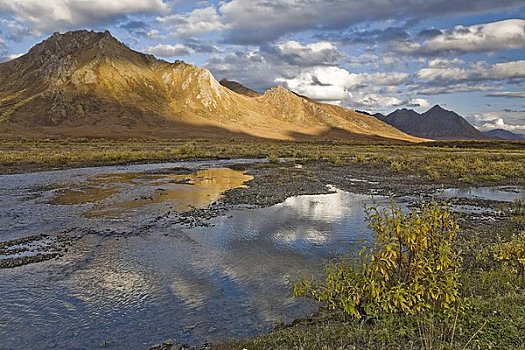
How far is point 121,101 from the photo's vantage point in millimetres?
138625

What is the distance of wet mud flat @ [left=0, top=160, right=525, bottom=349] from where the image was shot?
8203 mm

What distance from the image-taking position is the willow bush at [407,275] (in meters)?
6.47

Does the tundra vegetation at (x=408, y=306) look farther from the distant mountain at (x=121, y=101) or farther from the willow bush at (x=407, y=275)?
the distant mountain at (x=121, y=101)

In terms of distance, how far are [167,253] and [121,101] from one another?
449ft

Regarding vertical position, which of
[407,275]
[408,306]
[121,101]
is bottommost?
[408,306]

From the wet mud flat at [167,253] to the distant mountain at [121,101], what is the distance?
8848cm

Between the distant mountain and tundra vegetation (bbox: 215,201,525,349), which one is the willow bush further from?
the distant mountain

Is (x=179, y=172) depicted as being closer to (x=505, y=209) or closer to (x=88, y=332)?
(x=505, y=209)

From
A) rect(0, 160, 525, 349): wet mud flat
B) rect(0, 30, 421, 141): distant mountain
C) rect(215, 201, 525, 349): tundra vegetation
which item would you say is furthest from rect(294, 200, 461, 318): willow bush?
rect(0, 30, 421, 141): distant mountain

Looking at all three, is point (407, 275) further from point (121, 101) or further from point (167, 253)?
point (121, 101)

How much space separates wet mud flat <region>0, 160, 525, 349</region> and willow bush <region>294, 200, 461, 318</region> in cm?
135

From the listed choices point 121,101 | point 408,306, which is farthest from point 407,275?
point 121,101

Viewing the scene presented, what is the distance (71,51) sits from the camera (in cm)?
16612

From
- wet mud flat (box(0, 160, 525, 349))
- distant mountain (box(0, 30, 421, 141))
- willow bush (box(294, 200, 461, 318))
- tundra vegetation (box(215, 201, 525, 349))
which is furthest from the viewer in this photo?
distant mountain (box(0, 30, 421, 141))
